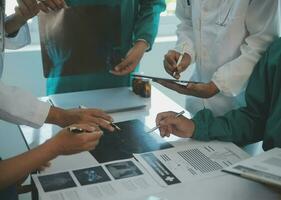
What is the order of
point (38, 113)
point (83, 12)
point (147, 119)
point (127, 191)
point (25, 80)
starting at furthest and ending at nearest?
point (25, 80) → point (83, 12) → point (147, 119) → point (38, 113) → point (127, 191)

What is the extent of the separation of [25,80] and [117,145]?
119 cm

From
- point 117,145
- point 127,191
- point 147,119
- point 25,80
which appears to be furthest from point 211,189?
point 25,80

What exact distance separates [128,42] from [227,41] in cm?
55

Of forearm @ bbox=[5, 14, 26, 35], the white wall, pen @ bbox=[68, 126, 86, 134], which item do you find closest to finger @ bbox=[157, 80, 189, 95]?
pen @ bbox=[68, 126, 86, 134]

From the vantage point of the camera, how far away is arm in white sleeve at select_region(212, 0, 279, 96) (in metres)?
1.28

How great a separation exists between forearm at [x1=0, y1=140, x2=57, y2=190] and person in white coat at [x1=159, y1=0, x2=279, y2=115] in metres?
0.55

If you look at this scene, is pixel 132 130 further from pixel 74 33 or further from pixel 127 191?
pixel 74 33

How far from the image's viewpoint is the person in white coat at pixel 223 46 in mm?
1319

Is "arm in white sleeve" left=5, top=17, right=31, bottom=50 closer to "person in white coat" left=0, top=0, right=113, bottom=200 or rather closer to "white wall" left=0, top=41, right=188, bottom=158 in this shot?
"person in white coat" left=0, top=0, right=113, bottom=200

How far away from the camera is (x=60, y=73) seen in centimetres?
168

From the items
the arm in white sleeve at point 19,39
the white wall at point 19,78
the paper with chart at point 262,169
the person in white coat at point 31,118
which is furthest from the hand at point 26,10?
the paper with chart at point 262,169

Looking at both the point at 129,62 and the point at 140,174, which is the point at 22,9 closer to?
the point at 129,62

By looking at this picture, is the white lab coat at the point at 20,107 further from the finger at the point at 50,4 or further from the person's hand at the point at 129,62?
the person's hand at the point at 129,62

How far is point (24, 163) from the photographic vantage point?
3.26 ft
